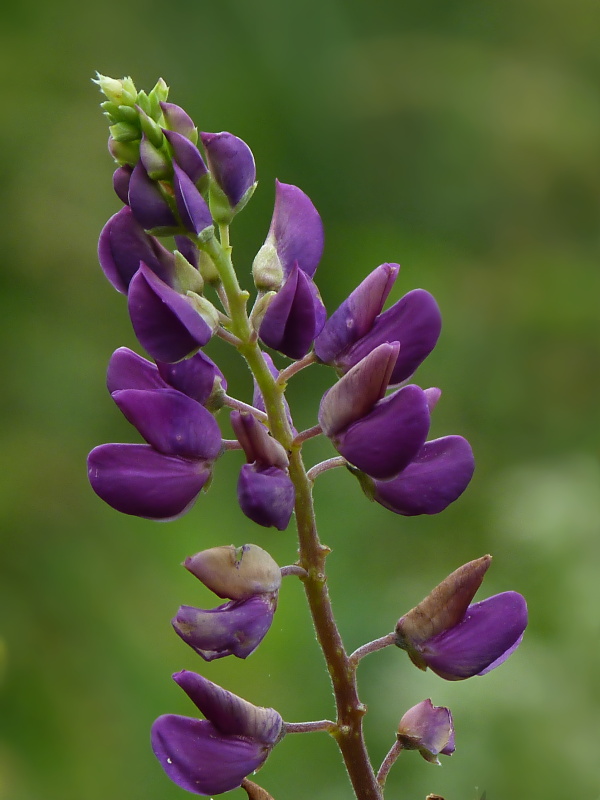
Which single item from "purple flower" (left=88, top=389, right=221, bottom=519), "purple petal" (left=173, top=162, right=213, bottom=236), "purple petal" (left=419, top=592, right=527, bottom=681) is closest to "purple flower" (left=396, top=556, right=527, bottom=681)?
"purple petal" (left=419, top=592, right=527, bottom=681)

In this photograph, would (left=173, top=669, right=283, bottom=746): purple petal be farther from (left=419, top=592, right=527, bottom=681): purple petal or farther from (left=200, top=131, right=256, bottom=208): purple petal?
(left=200, top=131, right=256, bottom=208): purple petal

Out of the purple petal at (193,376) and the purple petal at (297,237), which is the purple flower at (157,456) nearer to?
the purple petal at (193,376)

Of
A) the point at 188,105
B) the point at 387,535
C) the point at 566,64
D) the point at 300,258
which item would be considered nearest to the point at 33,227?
the point at 188,105

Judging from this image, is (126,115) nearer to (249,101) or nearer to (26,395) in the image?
(26,395)

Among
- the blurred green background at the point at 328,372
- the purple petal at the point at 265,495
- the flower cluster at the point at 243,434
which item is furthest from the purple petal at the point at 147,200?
the blurred green background at the point at 328,372

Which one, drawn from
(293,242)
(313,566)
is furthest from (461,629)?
(293,242)

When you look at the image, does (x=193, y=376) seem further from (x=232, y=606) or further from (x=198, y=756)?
(x=198, y=756)
